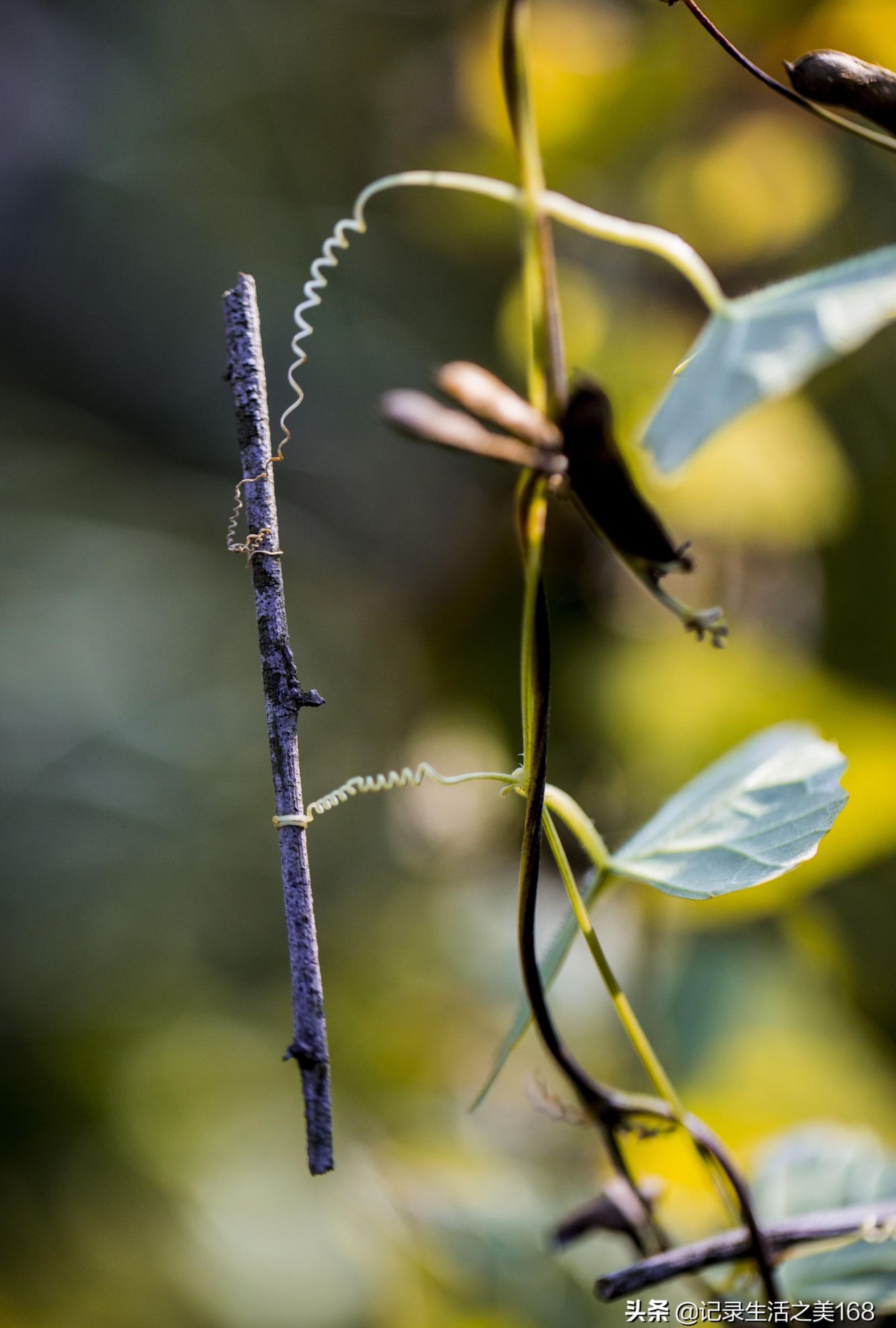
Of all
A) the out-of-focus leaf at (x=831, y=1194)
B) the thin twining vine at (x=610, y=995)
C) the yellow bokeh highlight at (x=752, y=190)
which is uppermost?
the yellow bokeh highlight at (x=752, y=190)

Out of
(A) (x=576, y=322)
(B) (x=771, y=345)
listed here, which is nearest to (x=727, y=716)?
(A) (x=576, y=322)

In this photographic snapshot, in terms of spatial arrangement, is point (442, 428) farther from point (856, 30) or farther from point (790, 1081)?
point (856, 30)

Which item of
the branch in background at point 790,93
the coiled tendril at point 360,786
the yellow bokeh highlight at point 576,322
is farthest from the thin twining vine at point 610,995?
the yellow bokeh highlight at point 576,322

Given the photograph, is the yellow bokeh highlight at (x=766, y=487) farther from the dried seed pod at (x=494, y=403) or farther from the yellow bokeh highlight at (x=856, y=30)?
the dried seed pod at (x=494, y=403)

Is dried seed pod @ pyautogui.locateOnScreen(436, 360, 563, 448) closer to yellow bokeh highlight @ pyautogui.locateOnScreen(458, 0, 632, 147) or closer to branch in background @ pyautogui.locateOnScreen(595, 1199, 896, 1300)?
branch in background @ pyautogui.locateOnScreen(595, 1199, 896, 1300)

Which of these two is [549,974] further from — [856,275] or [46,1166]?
[46,1166]

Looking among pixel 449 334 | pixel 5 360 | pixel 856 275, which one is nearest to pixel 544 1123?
pixel 856 275

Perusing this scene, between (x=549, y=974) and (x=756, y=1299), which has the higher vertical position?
(x=549, y=974)
